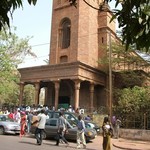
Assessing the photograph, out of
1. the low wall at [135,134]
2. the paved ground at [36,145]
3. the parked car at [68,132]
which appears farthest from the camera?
the low wall at [135,134]

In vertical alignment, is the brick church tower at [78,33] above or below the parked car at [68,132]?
above

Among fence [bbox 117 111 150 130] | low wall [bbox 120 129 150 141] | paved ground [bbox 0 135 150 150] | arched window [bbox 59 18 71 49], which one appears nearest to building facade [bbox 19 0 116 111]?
arched window [bbox 59 18 71 49]

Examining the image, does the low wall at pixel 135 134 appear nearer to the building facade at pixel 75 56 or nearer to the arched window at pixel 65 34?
the building facade at pixel 75 56

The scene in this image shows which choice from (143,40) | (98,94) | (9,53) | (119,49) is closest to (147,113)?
(119,49)

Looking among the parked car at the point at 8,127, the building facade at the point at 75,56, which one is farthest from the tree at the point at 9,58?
the parked car at the point at 8,127

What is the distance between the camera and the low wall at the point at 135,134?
22.7 meters

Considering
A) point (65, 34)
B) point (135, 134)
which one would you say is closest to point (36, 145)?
point (135, 134)

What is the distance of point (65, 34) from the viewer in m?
38.1

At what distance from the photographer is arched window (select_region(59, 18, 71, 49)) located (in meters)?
37.7

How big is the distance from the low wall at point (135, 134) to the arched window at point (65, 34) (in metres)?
16.2

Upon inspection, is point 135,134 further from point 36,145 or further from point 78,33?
point 78,33

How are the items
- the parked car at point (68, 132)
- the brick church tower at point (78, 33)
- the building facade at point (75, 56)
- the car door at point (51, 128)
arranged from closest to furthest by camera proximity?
the parked car at point (68, 132) < the car door at point (51, 128) < the building facade at point (75, 56) < the brick church tower at point (78, 33)

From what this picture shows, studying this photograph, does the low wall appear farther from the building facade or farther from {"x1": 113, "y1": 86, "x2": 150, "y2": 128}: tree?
the building facade

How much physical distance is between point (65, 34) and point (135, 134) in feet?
59.5
